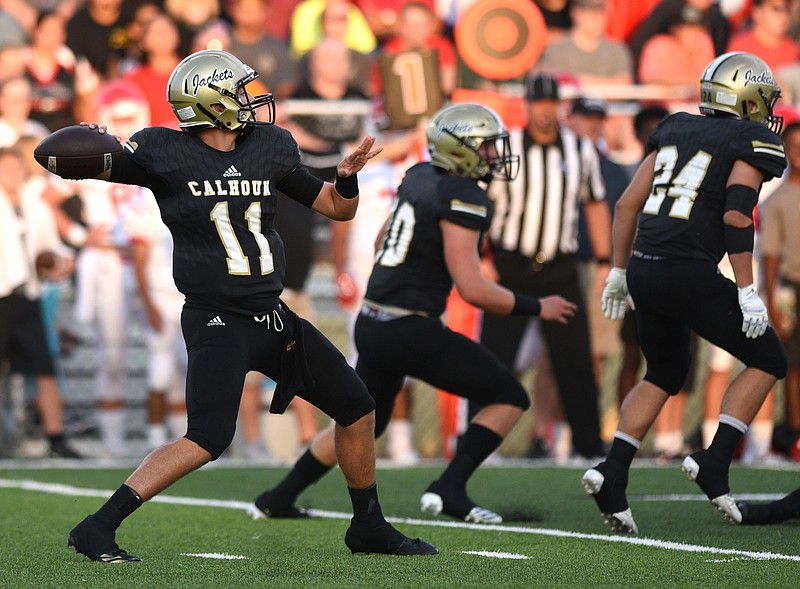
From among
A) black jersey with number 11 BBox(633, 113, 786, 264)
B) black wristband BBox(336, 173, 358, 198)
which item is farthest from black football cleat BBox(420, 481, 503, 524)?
black wristband BBox(336, 173, 358, 198)

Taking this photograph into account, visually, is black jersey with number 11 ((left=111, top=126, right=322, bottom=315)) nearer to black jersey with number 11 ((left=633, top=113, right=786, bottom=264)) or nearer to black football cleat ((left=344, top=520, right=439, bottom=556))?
black football cleat ((left=344, top=520, right=439, bottom=556))

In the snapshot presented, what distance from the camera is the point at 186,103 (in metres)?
4.96

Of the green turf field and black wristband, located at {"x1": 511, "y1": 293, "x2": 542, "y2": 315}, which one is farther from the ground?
black wristband, located at {"x1": 511, "y1": 293, "x2": 542, "y2": 315}

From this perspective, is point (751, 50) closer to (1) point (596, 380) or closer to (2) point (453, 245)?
(1) point (596, 380)

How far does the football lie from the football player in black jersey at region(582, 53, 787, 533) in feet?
6.99

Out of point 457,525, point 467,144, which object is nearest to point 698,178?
point 467,144

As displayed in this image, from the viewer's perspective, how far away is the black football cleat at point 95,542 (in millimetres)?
4762

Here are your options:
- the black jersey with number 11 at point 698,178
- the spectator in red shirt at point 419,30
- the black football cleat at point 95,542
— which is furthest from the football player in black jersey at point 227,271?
the spectator in red shirt at point 419,30

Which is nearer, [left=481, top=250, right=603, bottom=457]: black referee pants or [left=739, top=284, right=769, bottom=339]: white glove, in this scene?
[left=739, top=284, right=769, bottom=339]: white glove

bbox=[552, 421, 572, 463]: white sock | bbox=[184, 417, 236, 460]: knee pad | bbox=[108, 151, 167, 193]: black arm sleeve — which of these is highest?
bbox=[108, 151, 167, 193]: black arm sleeve

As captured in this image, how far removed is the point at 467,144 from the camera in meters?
6.39

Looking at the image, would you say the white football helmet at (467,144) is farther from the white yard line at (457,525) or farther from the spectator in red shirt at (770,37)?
the spectator in red shirt at (770,37)

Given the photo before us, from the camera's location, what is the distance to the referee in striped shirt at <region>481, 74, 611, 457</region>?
9.06 meters

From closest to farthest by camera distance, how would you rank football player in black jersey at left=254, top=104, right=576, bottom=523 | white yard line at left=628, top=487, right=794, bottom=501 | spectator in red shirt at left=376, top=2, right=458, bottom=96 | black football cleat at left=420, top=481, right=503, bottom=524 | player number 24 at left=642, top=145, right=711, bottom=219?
player number 24 at left=642, top=145, right=711, bottom=219, football player in black jersey at left=254, top=104, right=576, bottom=523, black football cleat at left=420, top=481, right=503, bottom=524, white yard line at left=628, top=487, right=794, bottom=501, spectator in red shirt at left=376, top=2, right=458, bottom=96
